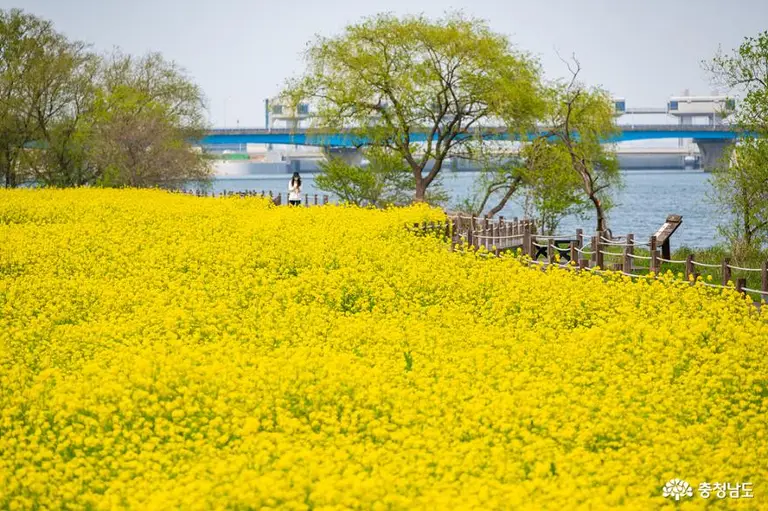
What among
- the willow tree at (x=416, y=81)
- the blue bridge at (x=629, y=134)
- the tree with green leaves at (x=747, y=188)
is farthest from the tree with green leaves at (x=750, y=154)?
the blue bridge at (x=629, y=134)

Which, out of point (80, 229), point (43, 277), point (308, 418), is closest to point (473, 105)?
point (80, 229)

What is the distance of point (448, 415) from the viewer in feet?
40.2

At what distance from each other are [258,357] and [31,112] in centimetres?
4660

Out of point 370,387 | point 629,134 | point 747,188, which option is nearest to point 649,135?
point 629,134

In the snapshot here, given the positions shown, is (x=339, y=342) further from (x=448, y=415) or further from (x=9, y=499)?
(x=9, y=499)

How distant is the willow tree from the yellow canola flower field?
22586mm

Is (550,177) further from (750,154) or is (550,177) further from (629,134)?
(629,134)

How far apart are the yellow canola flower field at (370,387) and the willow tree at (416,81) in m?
22.6

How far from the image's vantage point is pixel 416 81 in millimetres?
46875

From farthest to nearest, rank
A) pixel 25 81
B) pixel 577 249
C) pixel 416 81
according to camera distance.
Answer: pixel 25 81
pixel 416 81
pixel 577 249

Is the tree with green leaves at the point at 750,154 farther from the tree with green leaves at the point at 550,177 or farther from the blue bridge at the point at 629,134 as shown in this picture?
the blue bridge at the point at 629,134

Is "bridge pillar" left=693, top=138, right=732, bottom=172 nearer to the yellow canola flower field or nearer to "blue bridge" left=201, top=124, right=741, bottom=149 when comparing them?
"blue bridge" left=201, top=124, right=741, bottom=149

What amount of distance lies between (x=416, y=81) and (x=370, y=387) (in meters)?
34.7

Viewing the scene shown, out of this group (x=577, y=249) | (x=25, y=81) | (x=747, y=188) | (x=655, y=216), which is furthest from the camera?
(x=655, y=216)
